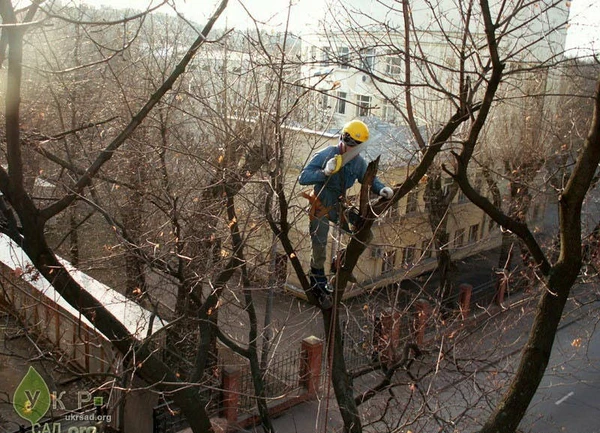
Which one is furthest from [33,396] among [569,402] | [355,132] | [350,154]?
[569,402]

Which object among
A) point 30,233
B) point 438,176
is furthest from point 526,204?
point 30,233

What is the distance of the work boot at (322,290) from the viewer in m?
4.99

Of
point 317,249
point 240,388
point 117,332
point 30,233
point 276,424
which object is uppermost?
point 30,233

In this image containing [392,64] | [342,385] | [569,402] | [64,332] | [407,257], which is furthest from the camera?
[569,402]

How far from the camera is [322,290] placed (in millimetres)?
5094

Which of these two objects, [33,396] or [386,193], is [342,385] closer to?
[386,193]

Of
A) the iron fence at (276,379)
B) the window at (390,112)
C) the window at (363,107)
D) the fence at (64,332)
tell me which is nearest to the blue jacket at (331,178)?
the window at (363,107)

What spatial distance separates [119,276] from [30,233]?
24.9 ft

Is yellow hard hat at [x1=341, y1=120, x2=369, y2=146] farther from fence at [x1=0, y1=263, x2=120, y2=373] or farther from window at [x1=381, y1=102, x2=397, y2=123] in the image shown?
window at [x1=381, y1=102, x2=397, y2=123]

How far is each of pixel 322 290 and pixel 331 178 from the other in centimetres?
101

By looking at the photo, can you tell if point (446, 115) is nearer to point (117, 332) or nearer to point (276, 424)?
point (276, 424)

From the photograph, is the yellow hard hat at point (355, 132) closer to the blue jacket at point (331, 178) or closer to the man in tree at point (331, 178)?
the man in tree at point (331, 178)

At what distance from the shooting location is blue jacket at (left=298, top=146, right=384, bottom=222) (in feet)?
16.0

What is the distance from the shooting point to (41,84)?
10.9 metres
